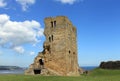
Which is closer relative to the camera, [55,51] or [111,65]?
[55,51]

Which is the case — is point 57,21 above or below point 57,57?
above

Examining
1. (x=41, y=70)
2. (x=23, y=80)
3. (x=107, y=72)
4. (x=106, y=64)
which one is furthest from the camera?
(x=106, y=64)

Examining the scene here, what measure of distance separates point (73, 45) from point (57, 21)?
7.91 metres

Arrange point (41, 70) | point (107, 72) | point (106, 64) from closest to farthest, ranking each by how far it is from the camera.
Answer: point (41, 70) < point (107, 72) < point (106, 64)

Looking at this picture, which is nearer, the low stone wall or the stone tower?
the stone tower

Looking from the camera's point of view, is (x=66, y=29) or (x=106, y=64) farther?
(x=106, y=64)

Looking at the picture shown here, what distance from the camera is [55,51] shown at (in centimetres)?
4966

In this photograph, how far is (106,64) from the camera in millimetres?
61188

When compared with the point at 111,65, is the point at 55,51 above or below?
above

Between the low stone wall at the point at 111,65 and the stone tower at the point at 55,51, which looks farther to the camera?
Answer: the low stone wall at the point at 111,65

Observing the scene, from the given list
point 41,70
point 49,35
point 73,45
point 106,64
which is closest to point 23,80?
point 41,70

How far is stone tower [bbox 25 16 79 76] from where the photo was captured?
4894 centimetres

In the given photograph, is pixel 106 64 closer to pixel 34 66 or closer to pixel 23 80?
pixel 34 66

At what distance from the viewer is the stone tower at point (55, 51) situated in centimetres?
4894
